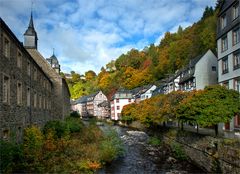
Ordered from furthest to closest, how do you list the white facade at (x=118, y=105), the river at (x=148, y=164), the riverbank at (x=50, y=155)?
the white facade at (x=118, y=105)
the river at (x=148, y=164)
the riverbank at (x=50, y=155)

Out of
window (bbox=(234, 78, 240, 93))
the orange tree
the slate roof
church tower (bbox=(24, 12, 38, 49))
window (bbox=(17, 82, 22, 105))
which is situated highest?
the slate roof

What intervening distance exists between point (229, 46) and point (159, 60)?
59126mm

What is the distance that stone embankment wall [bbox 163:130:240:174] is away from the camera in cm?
1709

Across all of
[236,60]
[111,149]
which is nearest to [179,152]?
[111,149]

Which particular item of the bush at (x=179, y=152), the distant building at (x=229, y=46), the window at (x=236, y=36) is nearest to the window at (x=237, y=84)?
the distant building at (x=229, y=46)

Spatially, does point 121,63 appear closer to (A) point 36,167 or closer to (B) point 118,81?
(B) point 118,81

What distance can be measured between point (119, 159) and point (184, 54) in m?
53.6

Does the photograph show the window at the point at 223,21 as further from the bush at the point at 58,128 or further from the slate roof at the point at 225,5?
the bush at the point at 58,128

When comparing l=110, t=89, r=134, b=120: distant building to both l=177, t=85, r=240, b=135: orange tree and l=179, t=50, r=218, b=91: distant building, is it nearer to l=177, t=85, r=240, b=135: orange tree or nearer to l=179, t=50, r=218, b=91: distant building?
l=179, t=50, r=218, b=91: distant building

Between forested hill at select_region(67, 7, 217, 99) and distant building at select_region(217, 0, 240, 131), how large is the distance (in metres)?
23.6

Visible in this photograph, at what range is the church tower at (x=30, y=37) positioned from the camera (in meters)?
35.6

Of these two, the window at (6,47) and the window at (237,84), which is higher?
the window at (6,47)

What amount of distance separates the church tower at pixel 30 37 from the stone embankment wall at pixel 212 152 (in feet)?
74.0

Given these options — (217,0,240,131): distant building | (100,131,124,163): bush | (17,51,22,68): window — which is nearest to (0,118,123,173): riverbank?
(100,131,124,163): bush
